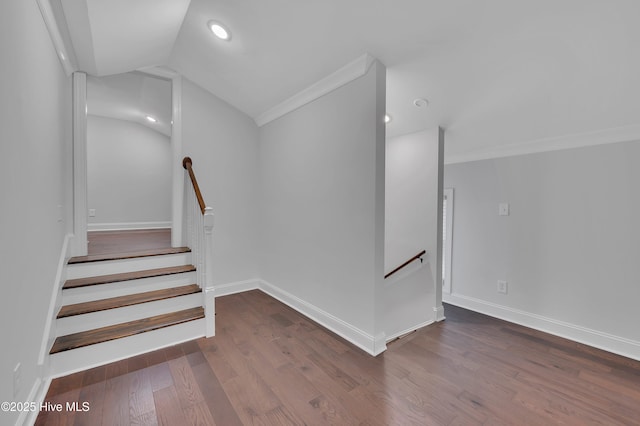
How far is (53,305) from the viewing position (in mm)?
1943

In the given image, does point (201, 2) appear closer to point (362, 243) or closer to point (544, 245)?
point (362, 243)

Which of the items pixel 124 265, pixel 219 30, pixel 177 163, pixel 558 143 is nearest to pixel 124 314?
pixel 124 265

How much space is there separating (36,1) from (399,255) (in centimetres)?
366

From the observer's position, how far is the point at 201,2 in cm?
222

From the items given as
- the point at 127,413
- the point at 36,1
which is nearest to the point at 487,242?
the point at 127,413

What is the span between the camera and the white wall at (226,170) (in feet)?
11.1

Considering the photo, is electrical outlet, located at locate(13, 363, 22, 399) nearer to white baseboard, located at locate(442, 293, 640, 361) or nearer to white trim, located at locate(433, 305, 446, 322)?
white trim, located at locate(433, 305, 446, 322)

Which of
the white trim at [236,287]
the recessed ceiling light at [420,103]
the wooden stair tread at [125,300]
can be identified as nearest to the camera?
the wooden stair tread at [125,300]

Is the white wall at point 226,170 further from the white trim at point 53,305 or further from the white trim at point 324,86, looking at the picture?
the white trim at point 53,305

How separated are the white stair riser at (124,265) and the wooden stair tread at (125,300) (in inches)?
12.2

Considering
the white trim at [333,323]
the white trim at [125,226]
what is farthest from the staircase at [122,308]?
the white trim at [125,226]

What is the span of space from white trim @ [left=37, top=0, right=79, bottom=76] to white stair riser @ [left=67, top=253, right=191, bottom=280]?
5.79ft

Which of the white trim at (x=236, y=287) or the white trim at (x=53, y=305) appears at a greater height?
the white trim at (x=53, y=305)

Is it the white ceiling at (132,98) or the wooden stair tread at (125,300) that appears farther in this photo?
the white ceiling at (132,98)
